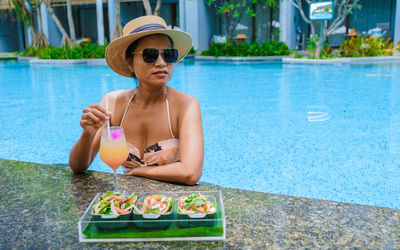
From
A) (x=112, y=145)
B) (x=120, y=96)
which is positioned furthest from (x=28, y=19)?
(x=112, y=145)

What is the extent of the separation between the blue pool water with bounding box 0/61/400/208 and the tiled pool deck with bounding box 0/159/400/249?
2712 millimetres

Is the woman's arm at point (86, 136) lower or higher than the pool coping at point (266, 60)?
lower

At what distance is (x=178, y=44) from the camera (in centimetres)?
248

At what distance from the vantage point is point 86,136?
2.11m

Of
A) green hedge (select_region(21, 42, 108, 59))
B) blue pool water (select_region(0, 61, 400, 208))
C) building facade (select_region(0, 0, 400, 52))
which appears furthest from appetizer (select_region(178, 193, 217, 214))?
building facade (select_region(0, 0, 400, 52))

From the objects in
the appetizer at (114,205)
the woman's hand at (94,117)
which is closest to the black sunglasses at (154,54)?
the woman's hand at (94,117)

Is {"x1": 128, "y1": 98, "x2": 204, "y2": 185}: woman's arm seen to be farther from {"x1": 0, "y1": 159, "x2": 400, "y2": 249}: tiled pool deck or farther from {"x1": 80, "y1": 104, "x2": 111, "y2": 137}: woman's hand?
{"x1": 80, "y1": 104, "x2": 111, "y2": 137}: woman's hand

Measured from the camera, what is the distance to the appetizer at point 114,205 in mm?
1326

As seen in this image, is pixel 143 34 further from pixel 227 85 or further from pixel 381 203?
pixel 227 85

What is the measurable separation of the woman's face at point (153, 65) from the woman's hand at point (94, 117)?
0.50 meters

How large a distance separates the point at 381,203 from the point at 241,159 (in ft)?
6.21

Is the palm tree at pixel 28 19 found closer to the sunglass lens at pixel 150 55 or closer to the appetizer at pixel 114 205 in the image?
the sunglass lens at pixel 150 55

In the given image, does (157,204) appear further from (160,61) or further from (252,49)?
(252,49)

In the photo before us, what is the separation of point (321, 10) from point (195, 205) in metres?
17.5
